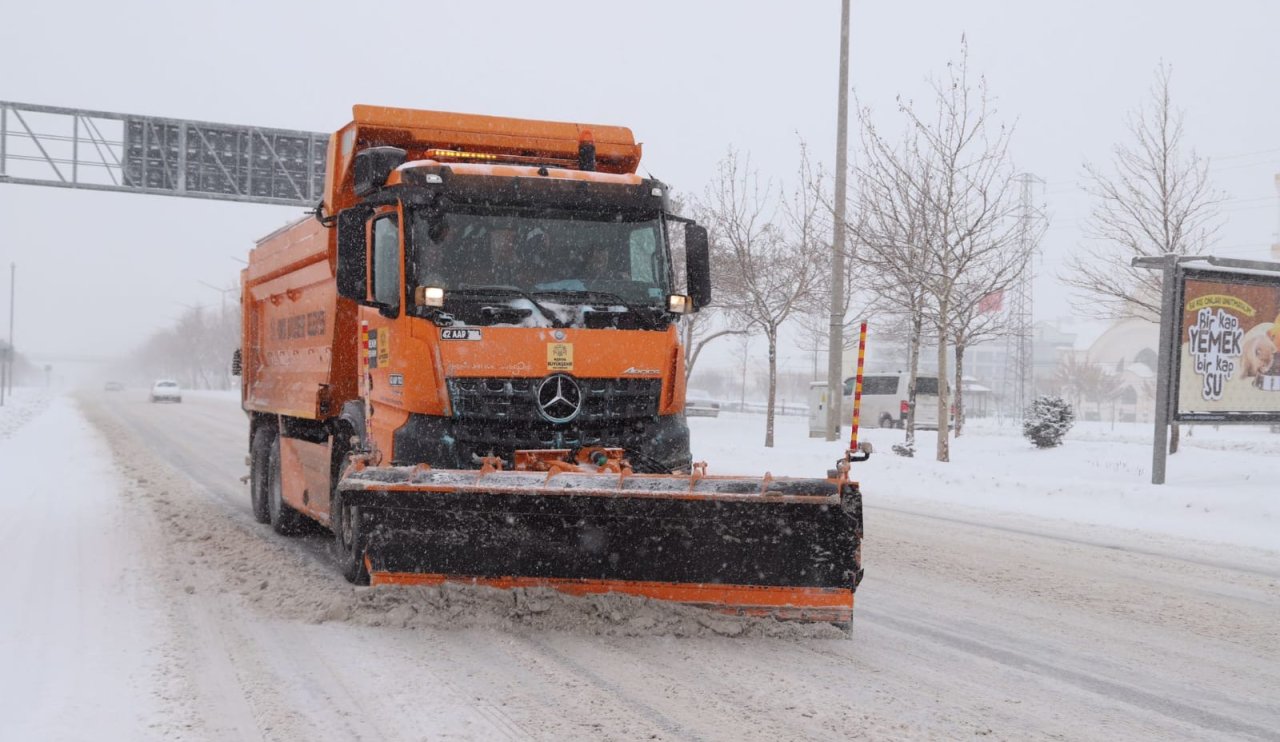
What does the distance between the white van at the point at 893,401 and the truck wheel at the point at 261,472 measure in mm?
26900

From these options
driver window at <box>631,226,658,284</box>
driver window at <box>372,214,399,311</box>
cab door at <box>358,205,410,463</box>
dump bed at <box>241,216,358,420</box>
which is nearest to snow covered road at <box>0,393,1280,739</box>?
cab door at <box>358,205,410,463</box>

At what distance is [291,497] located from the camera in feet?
32.0

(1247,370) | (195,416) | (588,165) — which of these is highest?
(588,165)

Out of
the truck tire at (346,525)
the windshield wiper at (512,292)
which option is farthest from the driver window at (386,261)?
the truck tire at (346,525)

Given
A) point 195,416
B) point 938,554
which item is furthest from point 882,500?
point 195,416

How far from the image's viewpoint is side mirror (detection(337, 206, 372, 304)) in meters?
7.27

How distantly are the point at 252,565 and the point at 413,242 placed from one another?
3.18 metres

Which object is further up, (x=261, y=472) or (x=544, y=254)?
(x=544, y=254)

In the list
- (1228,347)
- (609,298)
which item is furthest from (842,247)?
(609,298)

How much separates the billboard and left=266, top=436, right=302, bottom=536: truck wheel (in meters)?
11.4

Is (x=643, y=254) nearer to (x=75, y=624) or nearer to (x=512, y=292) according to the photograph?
(x=512, y=292)

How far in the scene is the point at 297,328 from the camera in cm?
984

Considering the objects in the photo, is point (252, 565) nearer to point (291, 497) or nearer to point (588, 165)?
point (291, 497)

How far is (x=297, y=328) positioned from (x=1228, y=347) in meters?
12.3
